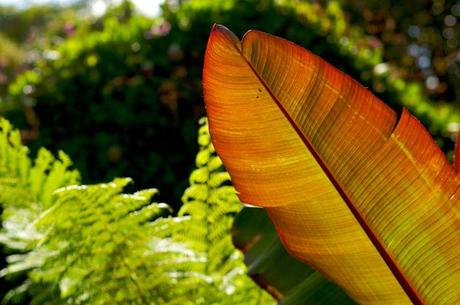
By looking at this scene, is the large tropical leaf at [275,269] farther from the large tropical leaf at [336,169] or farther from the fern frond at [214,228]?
the large tropical leaf at [336,169]

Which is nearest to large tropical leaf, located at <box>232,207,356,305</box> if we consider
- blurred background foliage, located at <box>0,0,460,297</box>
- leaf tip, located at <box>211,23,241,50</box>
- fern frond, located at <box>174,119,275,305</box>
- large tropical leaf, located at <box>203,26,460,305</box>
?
Result: fern frond, located at <box>174,119,275,305</box>

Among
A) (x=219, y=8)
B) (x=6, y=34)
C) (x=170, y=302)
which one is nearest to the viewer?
(x=170, y=302)

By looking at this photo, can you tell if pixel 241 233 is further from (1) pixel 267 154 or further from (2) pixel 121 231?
(1) pixel 267 154

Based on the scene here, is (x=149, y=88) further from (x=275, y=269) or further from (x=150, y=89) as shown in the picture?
(x=275, y=269)

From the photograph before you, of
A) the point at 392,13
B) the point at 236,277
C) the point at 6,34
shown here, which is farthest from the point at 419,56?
the point at 6,34

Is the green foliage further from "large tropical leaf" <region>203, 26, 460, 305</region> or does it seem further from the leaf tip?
the leaf tip

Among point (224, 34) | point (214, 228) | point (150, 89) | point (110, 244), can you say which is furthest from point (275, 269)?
point (150, 89)
